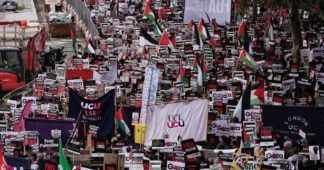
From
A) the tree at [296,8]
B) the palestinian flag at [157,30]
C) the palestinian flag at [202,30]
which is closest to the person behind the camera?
the tree at [296,8]

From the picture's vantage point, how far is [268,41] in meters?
37.2

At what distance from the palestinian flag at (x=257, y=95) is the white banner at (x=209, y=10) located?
546 inches

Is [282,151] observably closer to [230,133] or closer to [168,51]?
[230,133]

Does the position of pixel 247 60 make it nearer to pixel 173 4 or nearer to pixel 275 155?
pixel 275 155

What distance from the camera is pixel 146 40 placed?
35875mm

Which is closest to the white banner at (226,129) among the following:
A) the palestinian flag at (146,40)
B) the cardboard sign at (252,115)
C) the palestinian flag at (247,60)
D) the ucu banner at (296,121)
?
the cardboard sign at (252,115)

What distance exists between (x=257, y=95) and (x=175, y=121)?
272 cm

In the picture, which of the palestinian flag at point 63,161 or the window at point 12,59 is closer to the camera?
the palestinian flag at point 63,161

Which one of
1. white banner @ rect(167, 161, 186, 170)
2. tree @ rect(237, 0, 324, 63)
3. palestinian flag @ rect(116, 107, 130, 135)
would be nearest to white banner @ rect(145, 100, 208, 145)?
palestinian flag @ rect(116, 107, 130, 135)

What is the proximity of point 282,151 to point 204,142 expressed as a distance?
3397 millimetres

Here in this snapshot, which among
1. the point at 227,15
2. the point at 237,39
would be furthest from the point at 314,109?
the point at 227,15

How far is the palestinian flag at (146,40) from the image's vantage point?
35719 mm

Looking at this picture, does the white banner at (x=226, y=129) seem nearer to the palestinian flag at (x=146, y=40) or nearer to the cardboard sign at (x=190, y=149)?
the cardboard sign at (x=190, y=149)

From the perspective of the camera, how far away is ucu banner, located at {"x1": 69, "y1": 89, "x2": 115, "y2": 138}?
25.6 metres
